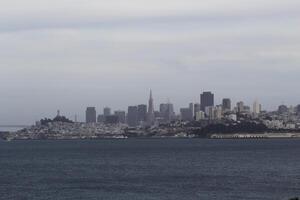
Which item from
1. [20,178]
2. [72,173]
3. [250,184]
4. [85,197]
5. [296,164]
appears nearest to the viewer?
[85,197]

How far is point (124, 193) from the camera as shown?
5503 cm

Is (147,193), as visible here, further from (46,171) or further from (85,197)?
(46,171)

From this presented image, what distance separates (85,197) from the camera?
5262 cm

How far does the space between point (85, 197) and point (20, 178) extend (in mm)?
19322

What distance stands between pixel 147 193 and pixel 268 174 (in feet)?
68.3

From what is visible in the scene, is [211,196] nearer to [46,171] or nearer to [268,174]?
[268,174]

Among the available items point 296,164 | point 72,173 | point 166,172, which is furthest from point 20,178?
point 296,164

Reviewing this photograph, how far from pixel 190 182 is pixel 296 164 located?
2735cm

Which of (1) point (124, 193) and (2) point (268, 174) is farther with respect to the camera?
(2) point (268, 174)

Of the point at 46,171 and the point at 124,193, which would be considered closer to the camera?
the point at 124,193

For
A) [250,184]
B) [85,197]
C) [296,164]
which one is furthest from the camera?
[296,164]

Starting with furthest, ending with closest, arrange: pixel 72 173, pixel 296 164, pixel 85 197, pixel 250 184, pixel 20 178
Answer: pixel 296 164 → pixel 72 173 → pixel 20 178 → pixel 250 184 → pixel 85 197

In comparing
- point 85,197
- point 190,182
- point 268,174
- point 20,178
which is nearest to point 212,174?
point 268,174

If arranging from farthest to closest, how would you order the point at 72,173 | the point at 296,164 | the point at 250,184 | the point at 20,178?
the point at 296,164
the point at 72,173
the point at 20,178
the point at 250,184
